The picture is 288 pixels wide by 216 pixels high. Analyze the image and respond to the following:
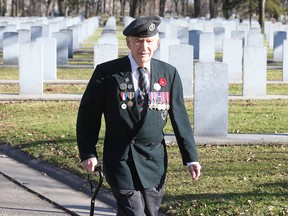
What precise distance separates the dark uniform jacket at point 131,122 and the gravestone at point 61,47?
1992 cm

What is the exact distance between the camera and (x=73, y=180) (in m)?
9.52

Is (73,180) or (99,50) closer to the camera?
(73,180)

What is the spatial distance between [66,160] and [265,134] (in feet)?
9.48

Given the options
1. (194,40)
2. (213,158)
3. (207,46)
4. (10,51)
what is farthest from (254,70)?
(194,40)

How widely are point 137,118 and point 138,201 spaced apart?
480 mm

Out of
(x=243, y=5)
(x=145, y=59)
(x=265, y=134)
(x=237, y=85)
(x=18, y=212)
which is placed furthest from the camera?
(x=243, y=5)

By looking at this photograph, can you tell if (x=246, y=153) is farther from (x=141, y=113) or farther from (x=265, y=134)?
(x=141, y=113)

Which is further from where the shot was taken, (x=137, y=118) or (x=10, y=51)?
(x=10, y=51)

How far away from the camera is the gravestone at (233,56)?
20016 millimetres

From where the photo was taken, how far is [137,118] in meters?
5.52

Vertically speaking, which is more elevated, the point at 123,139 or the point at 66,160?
the point at 123,139

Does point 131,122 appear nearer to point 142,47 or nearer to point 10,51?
point 142,47

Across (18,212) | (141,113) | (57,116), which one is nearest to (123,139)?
(141,113)

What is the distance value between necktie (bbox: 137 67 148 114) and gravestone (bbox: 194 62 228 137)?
20.1 feet
